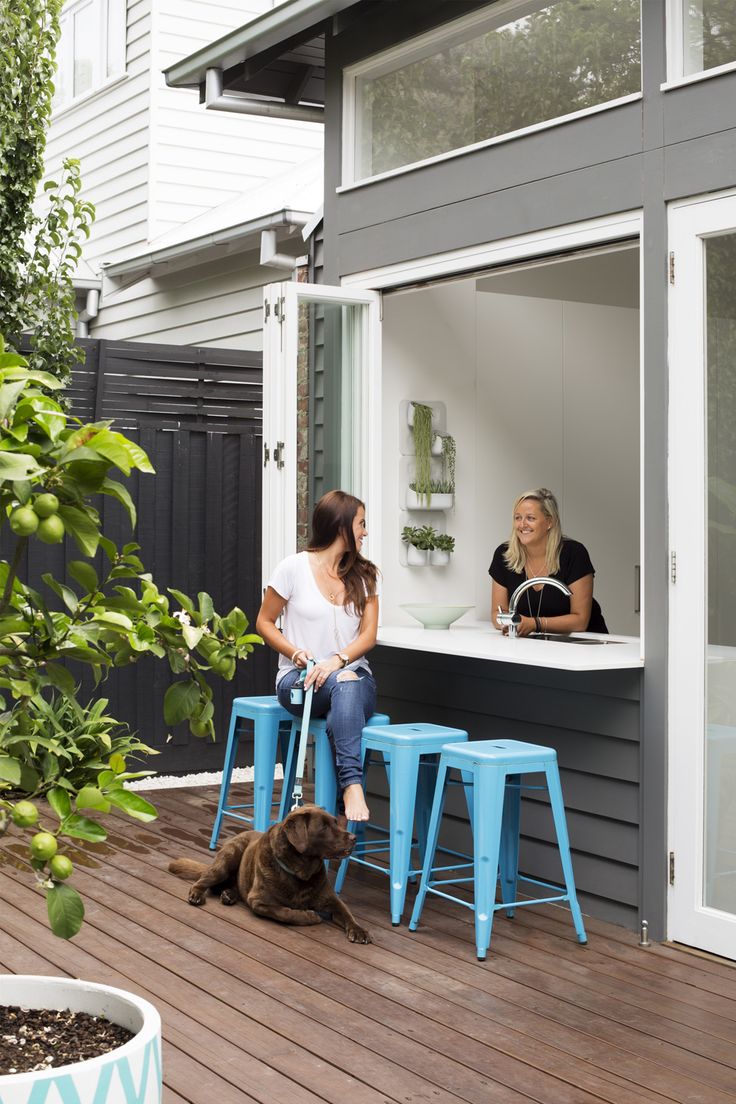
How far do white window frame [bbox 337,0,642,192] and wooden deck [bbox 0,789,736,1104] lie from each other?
2610 mm

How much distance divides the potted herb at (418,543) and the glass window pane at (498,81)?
147 centimetres

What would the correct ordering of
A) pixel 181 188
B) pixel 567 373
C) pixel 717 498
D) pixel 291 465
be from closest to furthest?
pixel 717 498 → pixel 291 465 → pixel 567 373 → pixel 181 188

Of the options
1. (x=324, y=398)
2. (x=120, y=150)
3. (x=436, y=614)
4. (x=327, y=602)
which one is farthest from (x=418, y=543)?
(x=120, y=150)

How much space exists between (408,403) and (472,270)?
90 cm

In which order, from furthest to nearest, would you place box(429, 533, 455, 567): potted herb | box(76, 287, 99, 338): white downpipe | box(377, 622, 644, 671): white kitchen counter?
box(76, 287, 99, 338): white downpipe → box(429, 533, 455, 567): potted herb → box(377, 622, 644, 671): white kitchen counter

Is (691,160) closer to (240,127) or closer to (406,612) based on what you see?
(406,612)

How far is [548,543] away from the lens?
529 centimetres

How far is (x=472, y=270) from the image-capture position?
471 cm

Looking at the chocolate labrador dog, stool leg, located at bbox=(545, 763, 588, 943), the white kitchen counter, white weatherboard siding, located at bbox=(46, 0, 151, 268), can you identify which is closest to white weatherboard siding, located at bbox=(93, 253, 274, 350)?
white weatherboard siding, located at bbox=(46, 0, 151, 268)

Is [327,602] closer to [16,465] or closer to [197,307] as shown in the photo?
[16,465]

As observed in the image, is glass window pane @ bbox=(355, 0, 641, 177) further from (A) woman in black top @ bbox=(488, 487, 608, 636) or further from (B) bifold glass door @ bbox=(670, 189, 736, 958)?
(A) woman in black top @ bbox=(488, 487, 608, 636)

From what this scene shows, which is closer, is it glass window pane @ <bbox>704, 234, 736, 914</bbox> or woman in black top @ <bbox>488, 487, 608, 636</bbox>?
glass window pane @ <bbox>704, 234, 736, 914</bbox>

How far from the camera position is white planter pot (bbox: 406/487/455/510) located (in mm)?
5484

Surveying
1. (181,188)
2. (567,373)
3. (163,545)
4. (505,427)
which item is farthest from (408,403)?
(181,188)
